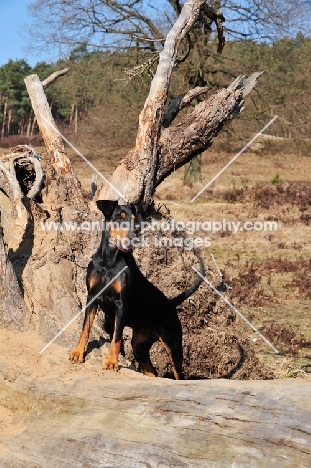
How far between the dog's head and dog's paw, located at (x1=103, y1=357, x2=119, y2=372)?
0.82 meters

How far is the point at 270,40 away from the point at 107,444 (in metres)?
20.3

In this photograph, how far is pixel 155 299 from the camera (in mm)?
4809

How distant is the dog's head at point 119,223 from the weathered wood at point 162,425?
100cm

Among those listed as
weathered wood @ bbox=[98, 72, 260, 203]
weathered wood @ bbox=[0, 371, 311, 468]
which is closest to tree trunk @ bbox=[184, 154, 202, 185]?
weathered wood @ bbox=[98, 72, 260, 203]

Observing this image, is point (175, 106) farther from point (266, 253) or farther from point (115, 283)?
point (266, 253)

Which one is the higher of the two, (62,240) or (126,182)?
(126,182)

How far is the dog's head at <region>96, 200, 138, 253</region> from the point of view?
14.1ft

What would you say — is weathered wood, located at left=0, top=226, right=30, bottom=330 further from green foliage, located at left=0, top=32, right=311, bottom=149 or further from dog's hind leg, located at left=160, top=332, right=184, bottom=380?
green foliage, located at left=0, top=32, right=311, bottom=149

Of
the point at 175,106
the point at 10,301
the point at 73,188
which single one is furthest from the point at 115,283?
the point at 175,106

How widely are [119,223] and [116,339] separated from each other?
88 cm

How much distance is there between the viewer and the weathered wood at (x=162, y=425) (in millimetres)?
2719

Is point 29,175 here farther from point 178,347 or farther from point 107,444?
point 107,444

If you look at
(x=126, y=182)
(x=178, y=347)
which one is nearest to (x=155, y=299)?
(x=178, y=347)

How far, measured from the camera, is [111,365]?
415cm
